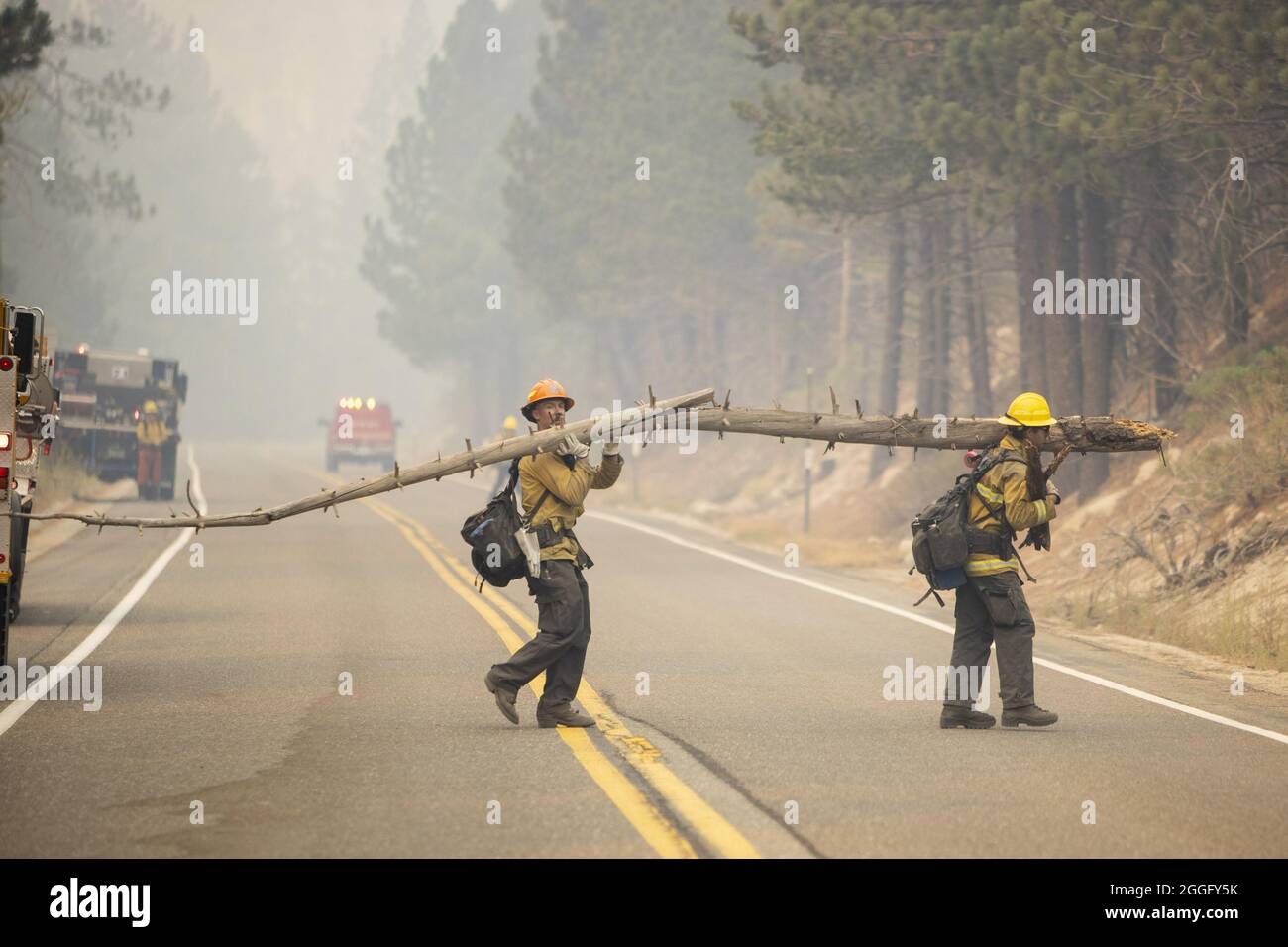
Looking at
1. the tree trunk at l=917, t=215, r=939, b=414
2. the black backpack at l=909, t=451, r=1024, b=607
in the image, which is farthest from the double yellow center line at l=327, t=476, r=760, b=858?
the tree trunk at l=917, t=215, r=939, b=414

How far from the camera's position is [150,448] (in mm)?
35375

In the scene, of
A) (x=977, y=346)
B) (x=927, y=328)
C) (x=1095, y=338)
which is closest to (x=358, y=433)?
(x=927, y=328)

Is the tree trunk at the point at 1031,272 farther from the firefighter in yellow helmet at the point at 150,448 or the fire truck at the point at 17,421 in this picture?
the firefighter in yellow helmet at the point at 150,448

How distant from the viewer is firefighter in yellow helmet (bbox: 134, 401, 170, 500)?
115 ft

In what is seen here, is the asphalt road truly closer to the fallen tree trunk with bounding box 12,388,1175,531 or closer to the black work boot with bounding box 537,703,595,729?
the black work boot with bounding box 537,703,595,729

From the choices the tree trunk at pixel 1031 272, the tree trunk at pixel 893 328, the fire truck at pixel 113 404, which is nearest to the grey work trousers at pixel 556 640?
the tree trunk at pixel 1031 272

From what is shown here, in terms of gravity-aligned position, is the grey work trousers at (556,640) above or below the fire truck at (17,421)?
below

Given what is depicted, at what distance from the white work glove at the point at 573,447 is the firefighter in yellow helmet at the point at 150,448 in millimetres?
26715

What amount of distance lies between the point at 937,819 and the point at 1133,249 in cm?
1787

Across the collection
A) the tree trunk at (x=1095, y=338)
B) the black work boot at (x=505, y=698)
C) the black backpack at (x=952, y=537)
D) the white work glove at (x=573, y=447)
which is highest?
the tree trunk at (x=1095, y=338)

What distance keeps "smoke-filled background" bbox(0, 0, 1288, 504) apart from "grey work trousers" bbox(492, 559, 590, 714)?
33.5 ft

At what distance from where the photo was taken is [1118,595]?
17.2 m

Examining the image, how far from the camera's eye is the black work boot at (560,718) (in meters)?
10.2
